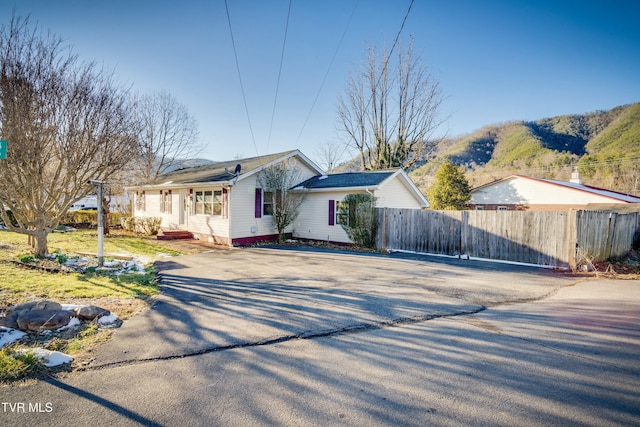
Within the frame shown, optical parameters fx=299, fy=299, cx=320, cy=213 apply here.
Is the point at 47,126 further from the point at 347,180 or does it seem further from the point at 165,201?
the point at 347,180

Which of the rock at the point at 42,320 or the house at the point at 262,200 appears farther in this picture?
the house at the point at 262,200

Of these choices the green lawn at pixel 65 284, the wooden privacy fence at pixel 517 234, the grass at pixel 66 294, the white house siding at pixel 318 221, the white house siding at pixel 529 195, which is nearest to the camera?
the grass at pixel 66 294

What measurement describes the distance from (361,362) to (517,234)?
9.36 m

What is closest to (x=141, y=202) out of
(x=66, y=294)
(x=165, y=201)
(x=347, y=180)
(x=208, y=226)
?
(x=165, y=201)

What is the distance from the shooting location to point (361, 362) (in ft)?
11.5

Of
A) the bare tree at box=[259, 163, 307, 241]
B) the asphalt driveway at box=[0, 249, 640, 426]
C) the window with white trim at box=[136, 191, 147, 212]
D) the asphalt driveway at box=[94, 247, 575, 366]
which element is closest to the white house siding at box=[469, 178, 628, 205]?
the asphalt driveway at box=[94, 247, 575, 366]

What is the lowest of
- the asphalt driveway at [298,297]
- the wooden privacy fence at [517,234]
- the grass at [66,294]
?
the asphalt driveway at [298,297]

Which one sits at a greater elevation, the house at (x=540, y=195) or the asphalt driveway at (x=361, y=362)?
the house at (x=540, y=195)

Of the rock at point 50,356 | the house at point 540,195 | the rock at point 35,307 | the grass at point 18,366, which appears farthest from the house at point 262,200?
the house at point 540,195

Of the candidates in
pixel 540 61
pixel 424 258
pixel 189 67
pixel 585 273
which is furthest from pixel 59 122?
pixel 540 61

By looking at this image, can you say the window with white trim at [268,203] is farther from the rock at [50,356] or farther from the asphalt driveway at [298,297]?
the rock at [50,356]

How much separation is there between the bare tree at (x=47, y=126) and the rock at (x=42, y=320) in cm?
689

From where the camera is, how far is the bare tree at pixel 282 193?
51.2 feet

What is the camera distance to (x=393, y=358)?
3.59m
